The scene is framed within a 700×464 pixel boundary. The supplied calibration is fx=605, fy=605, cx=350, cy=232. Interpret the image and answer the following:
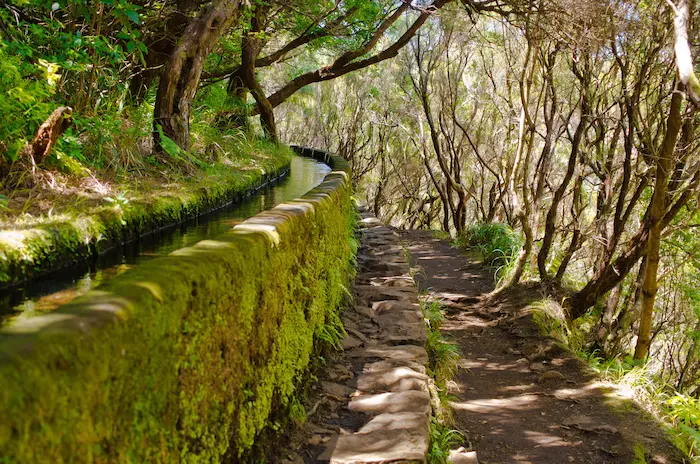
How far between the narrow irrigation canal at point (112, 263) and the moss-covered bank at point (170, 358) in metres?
1.05

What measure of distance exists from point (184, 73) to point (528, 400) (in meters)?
5.44

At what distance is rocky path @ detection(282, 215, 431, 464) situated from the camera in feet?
11.6

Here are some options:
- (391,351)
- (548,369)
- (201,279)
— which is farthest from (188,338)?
(548,369)

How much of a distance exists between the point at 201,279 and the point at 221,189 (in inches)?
182

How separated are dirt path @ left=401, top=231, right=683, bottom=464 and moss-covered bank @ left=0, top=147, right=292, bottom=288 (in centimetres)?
334

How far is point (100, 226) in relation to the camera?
4.40 m

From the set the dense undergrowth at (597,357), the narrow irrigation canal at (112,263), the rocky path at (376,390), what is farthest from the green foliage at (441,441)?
the narrow irrigation canal at (112,263)

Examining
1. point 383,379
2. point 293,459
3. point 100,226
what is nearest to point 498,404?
point 383,379

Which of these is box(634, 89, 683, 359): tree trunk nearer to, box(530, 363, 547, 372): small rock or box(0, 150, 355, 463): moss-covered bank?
box(530, 363, 547, 372): small rock

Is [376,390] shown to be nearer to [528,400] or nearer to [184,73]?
[528,400]

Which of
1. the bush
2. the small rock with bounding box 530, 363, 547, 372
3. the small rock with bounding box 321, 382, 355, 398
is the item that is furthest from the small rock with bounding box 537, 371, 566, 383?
the bush

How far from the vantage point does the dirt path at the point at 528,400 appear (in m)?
5.46

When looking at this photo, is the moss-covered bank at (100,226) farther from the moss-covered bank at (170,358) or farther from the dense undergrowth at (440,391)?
the dense undergrowth at (440,391)

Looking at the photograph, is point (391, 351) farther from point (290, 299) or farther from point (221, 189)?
point (221, 189)
